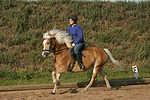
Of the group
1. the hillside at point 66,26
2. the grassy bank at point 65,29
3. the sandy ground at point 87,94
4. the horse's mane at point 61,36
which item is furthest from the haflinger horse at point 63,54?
the hillside at point 66,26

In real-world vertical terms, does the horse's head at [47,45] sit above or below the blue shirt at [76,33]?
below

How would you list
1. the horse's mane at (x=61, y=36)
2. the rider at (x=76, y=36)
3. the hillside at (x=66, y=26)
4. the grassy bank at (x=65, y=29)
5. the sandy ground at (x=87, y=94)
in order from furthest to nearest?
1. the hillside at (x=66, y=26)
2. the grassy bank at (x=65, y=29)
3. the rider at (x=76, y=36)
4. the horse's mane at (x=61, y=36)
5. the sandy ground at (x=87, y=94)

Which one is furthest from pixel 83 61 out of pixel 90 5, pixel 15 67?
pixel 90 5

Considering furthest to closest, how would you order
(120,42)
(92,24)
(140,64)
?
1. (92,24)
2. (120,42)
3. (140,64)

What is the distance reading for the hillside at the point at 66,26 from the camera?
12211 mm

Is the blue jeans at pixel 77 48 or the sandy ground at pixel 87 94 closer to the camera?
the sandy ground at pixel 87 94

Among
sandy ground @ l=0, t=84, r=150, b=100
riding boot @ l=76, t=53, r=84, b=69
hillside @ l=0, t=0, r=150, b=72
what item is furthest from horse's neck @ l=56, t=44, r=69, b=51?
hillside @ l=0, t=0, r=150, b=72

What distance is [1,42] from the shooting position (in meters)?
13.1

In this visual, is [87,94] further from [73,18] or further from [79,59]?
[73,18]

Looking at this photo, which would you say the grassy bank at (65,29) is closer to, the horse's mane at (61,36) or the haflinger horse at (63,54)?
the haflinger horse at (63,54)

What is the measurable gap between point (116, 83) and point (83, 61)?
1929 mm

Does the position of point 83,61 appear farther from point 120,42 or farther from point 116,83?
point 120,42

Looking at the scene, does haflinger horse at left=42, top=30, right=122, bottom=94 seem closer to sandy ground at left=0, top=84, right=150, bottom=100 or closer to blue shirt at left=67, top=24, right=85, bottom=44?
blue shirt at left=67, top=24, right=85, bottom=44

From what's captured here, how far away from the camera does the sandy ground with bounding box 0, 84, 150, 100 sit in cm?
603
